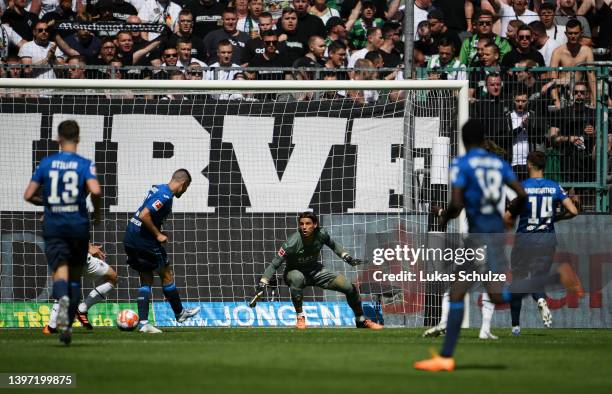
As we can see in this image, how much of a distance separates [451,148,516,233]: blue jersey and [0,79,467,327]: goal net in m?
7.17

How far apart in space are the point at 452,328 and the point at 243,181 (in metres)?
8.89

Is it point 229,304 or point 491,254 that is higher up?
point 491,254

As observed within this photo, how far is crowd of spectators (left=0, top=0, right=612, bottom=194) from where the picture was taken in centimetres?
1716

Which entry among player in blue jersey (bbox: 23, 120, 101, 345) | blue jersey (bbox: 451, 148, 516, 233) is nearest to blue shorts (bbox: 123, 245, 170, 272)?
player in blue jersey (bbox: 23, 120, 101, 345)

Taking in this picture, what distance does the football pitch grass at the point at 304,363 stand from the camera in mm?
8055

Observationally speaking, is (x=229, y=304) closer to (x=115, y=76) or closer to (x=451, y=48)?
(x=115, y=76)

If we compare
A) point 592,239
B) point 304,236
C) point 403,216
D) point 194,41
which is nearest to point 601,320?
point 592,239

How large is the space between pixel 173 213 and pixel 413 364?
8520 millimetres

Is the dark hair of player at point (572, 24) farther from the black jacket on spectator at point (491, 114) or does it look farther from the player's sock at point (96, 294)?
the player's sock at point (96, 294)

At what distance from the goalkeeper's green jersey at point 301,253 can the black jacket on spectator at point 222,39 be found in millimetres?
3844

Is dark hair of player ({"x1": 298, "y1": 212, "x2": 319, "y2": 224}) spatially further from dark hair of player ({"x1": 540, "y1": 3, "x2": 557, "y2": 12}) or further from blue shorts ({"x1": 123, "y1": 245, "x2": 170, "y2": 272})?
dark hair of player ({"x1": 540, "y1": 3, "x2": 557, "y2": 12})

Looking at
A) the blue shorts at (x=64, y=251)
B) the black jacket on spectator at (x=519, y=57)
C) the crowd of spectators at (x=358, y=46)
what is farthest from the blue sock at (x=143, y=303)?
the black jacket on spectator at (x=519, y=57)

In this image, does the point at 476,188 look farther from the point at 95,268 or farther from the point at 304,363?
the point at 95,268

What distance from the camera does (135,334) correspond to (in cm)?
1412
